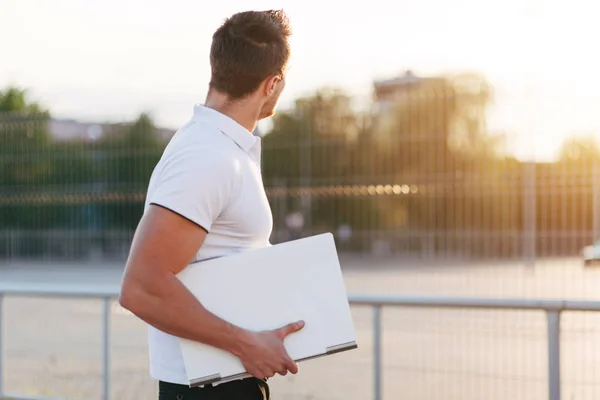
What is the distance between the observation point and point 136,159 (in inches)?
571

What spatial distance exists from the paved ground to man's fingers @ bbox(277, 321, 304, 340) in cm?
265

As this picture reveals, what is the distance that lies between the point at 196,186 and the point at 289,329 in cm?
37

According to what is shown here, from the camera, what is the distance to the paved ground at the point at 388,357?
5191mm

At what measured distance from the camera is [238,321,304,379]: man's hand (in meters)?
2.08

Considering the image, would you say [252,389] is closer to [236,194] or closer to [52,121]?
[236,194]

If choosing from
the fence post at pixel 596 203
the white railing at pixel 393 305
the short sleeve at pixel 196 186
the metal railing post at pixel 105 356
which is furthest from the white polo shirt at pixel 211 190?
the fence post at pixel 596 203

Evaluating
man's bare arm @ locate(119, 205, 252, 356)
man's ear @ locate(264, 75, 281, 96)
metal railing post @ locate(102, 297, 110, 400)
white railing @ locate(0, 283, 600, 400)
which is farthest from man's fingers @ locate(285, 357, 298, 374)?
metal railing post @ locate(102, 297, 110, 400)

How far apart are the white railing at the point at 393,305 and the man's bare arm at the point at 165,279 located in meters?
2.14

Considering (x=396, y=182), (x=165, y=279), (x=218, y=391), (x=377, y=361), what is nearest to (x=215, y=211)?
(x=165, y=279)

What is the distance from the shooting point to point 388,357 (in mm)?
5383

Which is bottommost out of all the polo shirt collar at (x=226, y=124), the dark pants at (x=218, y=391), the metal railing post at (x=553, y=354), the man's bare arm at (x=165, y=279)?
the metal railing post at (x=553, y=354)

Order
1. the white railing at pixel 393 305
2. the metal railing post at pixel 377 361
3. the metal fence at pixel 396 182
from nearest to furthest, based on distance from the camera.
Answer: the white railing at pixel 393 305, the metal railing post at pixel 377 361, the metal fence at pixel 396 182

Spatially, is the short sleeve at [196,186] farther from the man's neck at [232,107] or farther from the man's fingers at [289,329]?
the man's fingers at [289,329]

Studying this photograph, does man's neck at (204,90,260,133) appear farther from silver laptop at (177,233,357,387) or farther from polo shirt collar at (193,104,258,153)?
silver laptop at (177,233,357,387)
